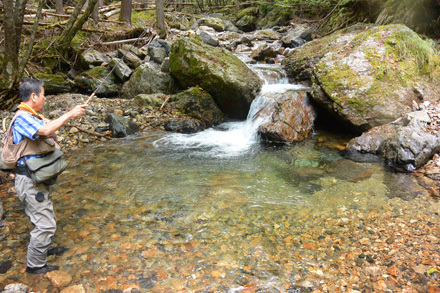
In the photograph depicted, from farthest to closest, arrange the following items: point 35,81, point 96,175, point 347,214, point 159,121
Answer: point 159,121
point 96,175
point 347,214
point 35,81

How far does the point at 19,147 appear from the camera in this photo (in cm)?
279

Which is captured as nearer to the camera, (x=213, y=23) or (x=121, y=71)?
(x=121, y=71)

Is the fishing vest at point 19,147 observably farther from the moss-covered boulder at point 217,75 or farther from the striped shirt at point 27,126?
the moss-covered boulder at point 217,75

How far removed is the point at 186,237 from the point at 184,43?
746cm

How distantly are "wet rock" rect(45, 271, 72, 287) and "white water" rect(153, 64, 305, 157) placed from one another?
427 centimetres

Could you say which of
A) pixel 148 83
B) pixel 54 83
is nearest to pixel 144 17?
pixel 148 83

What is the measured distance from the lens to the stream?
3.07 meters

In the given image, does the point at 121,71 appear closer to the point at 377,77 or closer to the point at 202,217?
the point at 202,217

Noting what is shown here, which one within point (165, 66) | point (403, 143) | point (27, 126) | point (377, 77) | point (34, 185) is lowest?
point (403, 143)

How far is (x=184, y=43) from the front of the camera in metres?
9.43

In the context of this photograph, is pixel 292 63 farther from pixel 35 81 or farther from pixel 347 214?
pixel 35 81

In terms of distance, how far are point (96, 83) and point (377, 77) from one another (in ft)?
29.8

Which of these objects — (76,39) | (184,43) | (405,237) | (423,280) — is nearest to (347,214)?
(405,237)

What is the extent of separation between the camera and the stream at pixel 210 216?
10.1ft
